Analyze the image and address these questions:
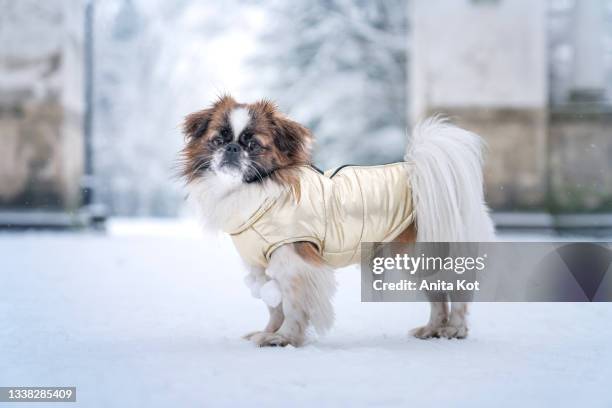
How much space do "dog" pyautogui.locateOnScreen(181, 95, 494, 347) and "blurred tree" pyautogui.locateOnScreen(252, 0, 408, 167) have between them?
1179 cm

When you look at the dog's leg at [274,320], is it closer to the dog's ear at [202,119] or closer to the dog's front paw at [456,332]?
the dog's front paw at [456,332]

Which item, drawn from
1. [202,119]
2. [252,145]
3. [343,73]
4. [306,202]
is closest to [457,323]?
[306,202]

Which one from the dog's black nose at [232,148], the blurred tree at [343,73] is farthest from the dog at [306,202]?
the blurred tree at [343,73]

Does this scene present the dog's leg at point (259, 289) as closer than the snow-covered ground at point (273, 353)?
No

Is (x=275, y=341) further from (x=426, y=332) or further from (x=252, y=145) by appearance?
(x=252, y=145)

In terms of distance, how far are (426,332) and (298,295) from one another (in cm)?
78

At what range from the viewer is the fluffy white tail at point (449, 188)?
10.5ft

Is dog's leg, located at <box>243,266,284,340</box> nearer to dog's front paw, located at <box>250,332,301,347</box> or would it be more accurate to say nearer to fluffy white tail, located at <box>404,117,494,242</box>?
dog's front paw, located at <box>250,332,301,347</box>

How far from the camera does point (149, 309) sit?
4.12 meters

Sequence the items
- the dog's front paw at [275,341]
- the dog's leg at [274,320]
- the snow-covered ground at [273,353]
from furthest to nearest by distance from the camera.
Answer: the dog's leg at [274,320] → the dog's front paw at [275,341] → the snow-covered ground at [273,353]

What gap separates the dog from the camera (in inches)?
117

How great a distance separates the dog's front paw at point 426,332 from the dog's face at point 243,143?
1.09m

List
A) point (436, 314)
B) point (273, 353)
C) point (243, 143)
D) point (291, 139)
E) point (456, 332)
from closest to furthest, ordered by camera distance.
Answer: point (273, 353) → point (243, 143) → point (291, 139) → point (456, 332) → point (436, 314)

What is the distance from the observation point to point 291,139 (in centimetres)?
310
